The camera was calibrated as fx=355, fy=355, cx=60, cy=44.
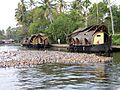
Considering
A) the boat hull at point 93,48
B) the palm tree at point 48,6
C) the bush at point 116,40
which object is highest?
the palm tree at point 48,6

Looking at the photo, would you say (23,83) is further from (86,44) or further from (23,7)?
(23,7)

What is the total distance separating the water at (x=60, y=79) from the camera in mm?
19094

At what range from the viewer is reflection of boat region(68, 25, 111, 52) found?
49534mm

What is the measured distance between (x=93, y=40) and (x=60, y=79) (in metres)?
31.6

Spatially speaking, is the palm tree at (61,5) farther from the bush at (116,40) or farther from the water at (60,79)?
the water at (60,79)

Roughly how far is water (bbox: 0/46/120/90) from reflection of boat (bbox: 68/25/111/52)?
2162 centimetres

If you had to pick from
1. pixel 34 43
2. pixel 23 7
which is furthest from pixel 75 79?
pixel 23 7

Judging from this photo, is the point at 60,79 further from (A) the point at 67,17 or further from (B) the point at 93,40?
(A) the point at 67,17

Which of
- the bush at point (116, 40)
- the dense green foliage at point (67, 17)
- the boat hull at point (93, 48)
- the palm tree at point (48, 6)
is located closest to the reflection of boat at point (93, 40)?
the boat hull at point (93, 48)

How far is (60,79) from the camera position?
22.3m

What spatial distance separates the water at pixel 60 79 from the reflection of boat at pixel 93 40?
2162cm

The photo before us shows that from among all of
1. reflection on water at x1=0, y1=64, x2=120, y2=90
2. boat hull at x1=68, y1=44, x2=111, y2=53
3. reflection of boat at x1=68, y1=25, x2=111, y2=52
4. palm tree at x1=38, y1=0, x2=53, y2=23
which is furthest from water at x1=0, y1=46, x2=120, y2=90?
palm tree at x1=38, y1=0, x2=53, y2=23

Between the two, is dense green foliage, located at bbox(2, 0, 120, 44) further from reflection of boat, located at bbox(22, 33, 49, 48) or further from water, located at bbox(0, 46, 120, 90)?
water, located at bbox(0, 46, 120, 90)

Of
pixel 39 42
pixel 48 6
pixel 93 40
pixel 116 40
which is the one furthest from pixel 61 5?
pixel 93 40
